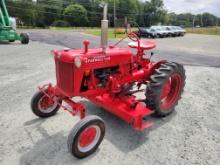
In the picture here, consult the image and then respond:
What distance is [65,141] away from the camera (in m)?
3.58

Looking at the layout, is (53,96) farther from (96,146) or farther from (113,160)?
A: (113,160)

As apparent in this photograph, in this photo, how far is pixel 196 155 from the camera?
11.0ft

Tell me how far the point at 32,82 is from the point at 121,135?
3.46m

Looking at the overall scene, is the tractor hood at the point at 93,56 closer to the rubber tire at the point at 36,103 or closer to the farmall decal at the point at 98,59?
the farmall decal at the point at 98,59

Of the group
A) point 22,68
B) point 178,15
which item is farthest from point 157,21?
point 22,68

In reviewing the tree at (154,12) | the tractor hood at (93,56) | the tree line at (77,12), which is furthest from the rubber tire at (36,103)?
the tree at (154,12)

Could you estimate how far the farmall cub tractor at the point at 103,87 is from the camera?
129 inches

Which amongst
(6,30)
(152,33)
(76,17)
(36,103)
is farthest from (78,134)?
(76,17)

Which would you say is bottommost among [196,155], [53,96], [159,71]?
[196,155]

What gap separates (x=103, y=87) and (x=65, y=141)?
96 cm

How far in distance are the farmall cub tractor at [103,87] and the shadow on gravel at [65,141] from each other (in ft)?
0.52

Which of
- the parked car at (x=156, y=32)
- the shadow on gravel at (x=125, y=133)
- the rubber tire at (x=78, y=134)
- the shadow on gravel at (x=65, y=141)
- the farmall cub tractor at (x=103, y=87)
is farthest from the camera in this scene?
the parked car at (x=156, y=32)

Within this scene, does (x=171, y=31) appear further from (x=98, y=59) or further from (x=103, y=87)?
(x=98, y=59)

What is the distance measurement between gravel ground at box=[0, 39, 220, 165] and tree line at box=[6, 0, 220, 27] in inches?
1206
